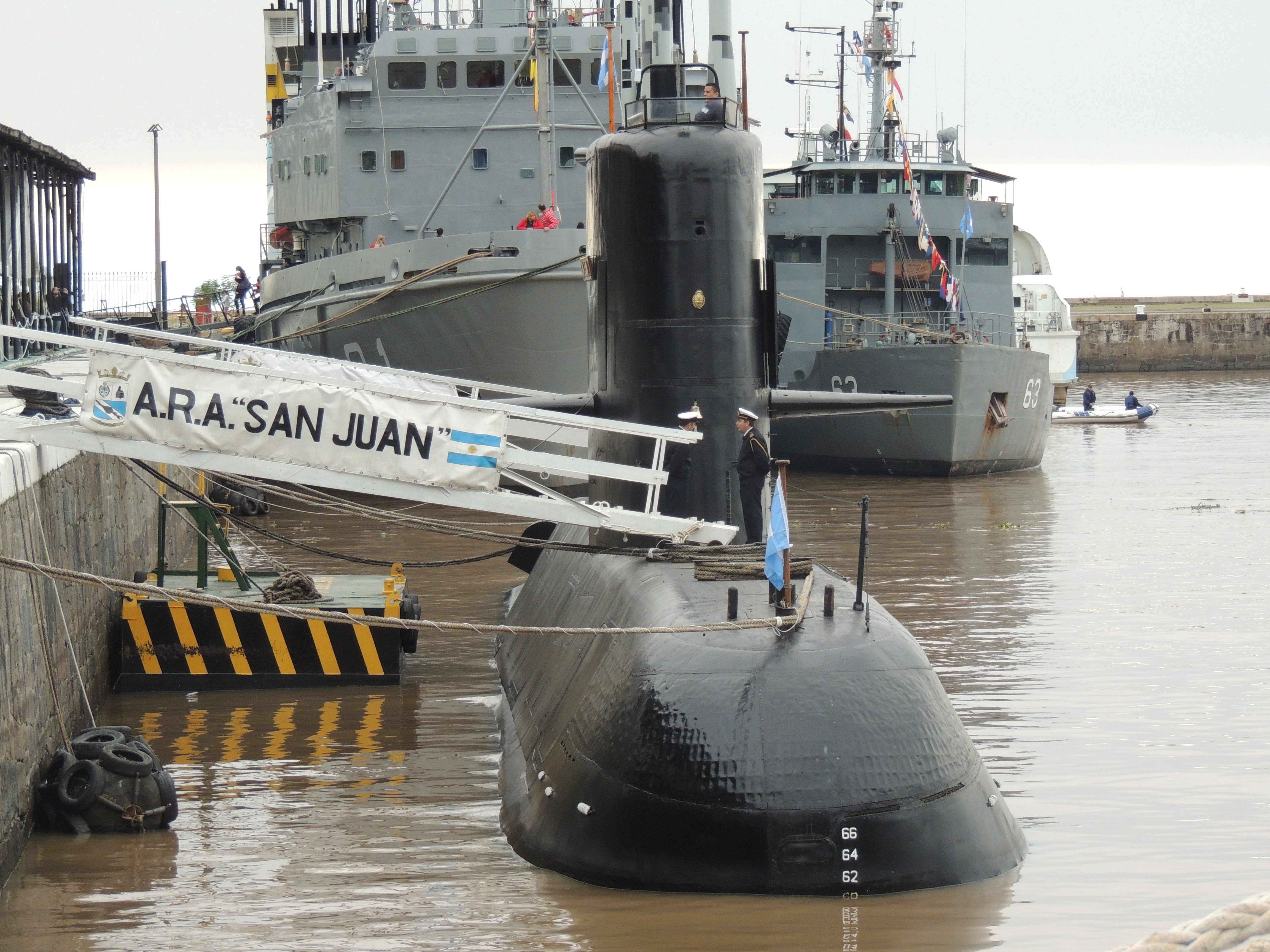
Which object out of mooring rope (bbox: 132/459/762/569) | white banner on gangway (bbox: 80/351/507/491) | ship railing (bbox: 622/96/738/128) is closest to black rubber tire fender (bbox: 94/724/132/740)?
mooring rope (bbox: 132/459/762/569)

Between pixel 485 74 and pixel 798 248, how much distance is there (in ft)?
31.0

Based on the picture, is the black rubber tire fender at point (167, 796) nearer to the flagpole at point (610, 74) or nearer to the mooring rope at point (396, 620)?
the mooring rope at point (396, 620)

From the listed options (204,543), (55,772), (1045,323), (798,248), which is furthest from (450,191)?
(1045,323)

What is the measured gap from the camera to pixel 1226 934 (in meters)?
2.26

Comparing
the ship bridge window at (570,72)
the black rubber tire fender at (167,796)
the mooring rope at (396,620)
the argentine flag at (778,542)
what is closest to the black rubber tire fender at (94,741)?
the black rubber tire fender at (167,796)

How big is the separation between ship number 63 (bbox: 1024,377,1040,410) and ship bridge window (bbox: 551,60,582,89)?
11.4m

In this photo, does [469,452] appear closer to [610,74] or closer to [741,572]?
[741,572]

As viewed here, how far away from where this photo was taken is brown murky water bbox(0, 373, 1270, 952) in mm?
6480

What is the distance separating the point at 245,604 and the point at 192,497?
410cm

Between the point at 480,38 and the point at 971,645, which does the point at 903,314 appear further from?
the point at 971,645

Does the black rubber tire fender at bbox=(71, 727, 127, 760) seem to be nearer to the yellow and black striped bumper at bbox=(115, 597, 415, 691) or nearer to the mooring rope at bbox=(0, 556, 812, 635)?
the mooring rope at bbox=(0, 556, 812, 635)

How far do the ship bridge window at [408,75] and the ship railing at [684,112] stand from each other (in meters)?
19.7

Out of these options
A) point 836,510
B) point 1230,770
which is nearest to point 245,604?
point 1230,770

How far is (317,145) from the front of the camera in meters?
29.3
